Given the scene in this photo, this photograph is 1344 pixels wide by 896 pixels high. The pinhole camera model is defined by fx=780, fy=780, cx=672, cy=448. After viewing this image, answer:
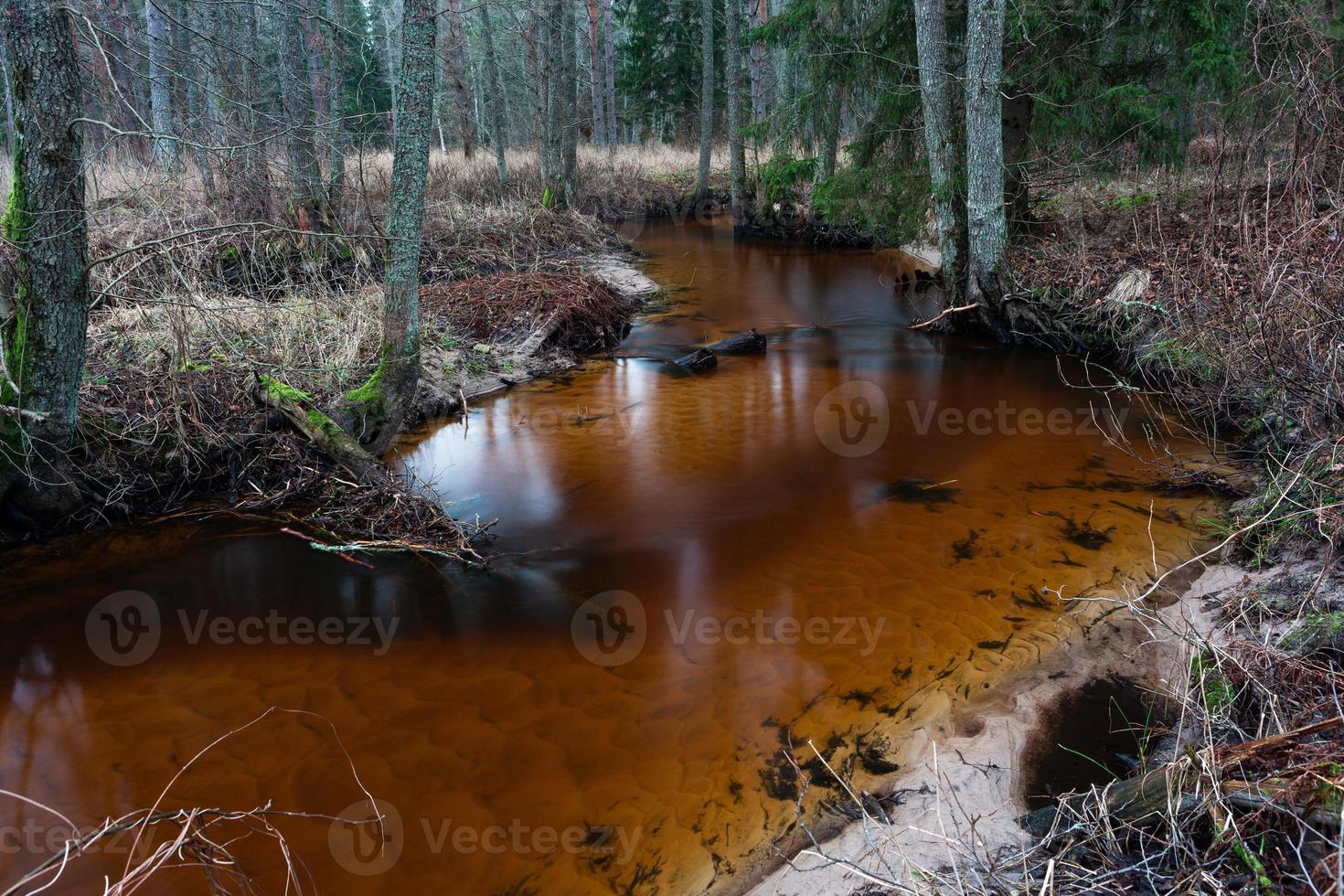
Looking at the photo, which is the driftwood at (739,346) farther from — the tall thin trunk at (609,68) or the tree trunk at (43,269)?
the tall thin trunk at (609,68)

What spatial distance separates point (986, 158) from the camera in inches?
402

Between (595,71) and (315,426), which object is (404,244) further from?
(595,71)

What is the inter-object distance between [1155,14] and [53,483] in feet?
44.8

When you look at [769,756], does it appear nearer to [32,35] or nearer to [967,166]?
[32,35]

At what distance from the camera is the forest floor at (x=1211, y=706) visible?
2.35 metres

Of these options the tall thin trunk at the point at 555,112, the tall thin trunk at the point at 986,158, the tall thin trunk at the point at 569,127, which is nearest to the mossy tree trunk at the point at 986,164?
the tall thin trunk at the point at 986,158

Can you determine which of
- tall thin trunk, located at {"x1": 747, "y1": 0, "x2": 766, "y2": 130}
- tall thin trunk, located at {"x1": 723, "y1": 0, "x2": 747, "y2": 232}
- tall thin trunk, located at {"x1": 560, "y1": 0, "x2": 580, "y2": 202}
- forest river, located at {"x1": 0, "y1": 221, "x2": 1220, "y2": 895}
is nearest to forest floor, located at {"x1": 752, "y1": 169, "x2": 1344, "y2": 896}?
forest river, located at {"x1": 0, "y1": 221, "x2": 1220, "y2": 895}

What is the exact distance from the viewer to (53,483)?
5.65 metres

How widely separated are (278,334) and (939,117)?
357 inches

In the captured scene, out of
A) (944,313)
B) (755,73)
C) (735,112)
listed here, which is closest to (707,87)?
(735,112)

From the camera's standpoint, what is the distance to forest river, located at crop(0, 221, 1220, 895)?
3451mm

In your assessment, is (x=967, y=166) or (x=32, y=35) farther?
(x=967, y=166)

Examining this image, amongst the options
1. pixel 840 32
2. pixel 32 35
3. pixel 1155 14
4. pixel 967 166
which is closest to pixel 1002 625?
pixel 32 35

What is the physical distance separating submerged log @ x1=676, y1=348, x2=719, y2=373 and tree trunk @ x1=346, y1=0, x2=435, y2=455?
13.2ft
